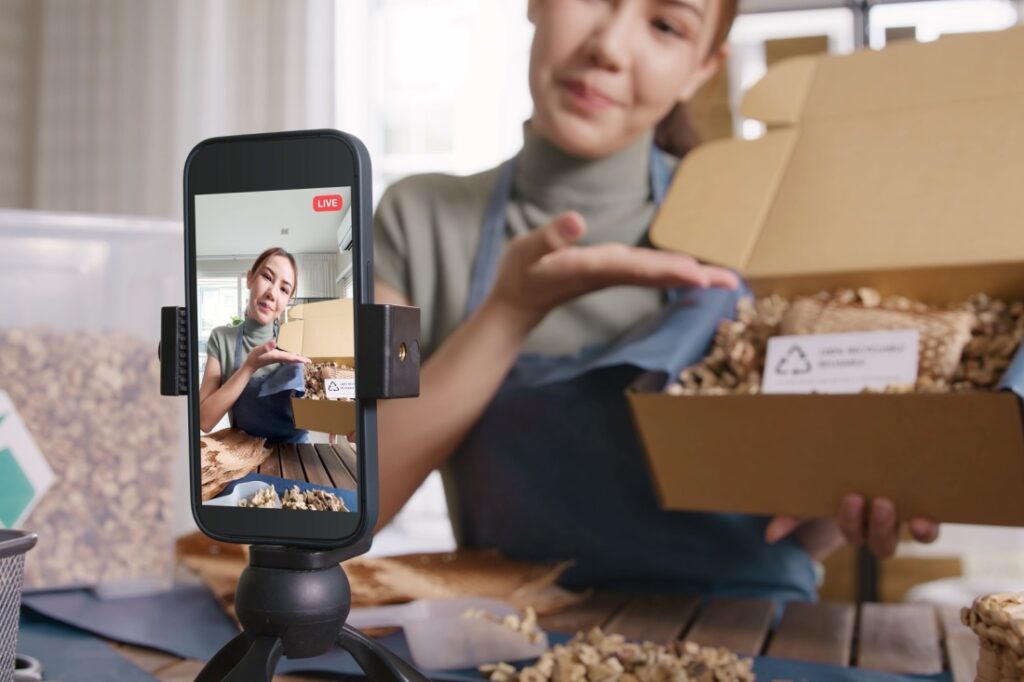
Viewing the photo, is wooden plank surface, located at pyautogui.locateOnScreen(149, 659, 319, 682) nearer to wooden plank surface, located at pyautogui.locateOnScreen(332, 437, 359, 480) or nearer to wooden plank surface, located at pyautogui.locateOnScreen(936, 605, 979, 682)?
wooden plank surface, located at pyautogui.locateOnScreen(332, 437, 359, 480)

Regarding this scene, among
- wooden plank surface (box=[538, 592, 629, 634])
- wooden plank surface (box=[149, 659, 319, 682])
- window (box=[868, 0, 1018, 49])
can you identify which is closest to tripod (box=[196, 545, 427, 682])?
wooden plank surface (box=[149, 659, 319, 682])

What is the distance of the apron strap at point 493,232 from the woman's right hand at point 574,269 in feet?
0.41

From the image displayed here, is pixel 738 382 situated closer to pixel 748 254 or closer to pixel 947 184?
pixel 748 254

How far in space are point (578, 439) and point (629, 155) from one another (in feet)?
1.20

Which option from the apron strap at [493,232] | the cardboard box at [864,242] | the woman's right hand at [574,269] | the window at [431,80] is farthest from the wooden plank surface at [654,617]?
the window at [431,80]

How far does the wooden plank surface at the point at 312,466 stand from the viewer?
0.49 m

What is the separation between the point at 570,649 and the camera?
2.46 ft

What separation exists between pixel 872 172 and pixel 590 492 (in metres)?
0.53

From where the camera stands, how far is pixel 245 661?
1.57ft

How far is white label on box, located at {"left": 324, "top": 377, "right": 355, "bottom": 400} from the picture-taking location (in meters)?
0.48

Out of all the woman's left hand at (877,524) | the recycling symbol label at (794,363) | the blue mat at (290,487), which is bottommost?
the woman's left hand at (877,524)

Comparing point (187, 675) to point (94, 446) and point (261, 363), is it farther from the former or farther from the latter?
point (261, 363)

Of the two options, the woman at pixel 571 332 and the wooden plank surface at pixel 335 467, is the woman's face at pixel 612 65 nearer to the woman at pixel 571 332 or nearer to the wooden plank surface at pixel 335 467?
the woman at pixel 571 332

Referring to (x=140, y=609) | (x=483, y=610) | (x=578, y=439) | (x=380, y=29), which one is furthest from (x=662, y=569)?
(x=380, y=29)
